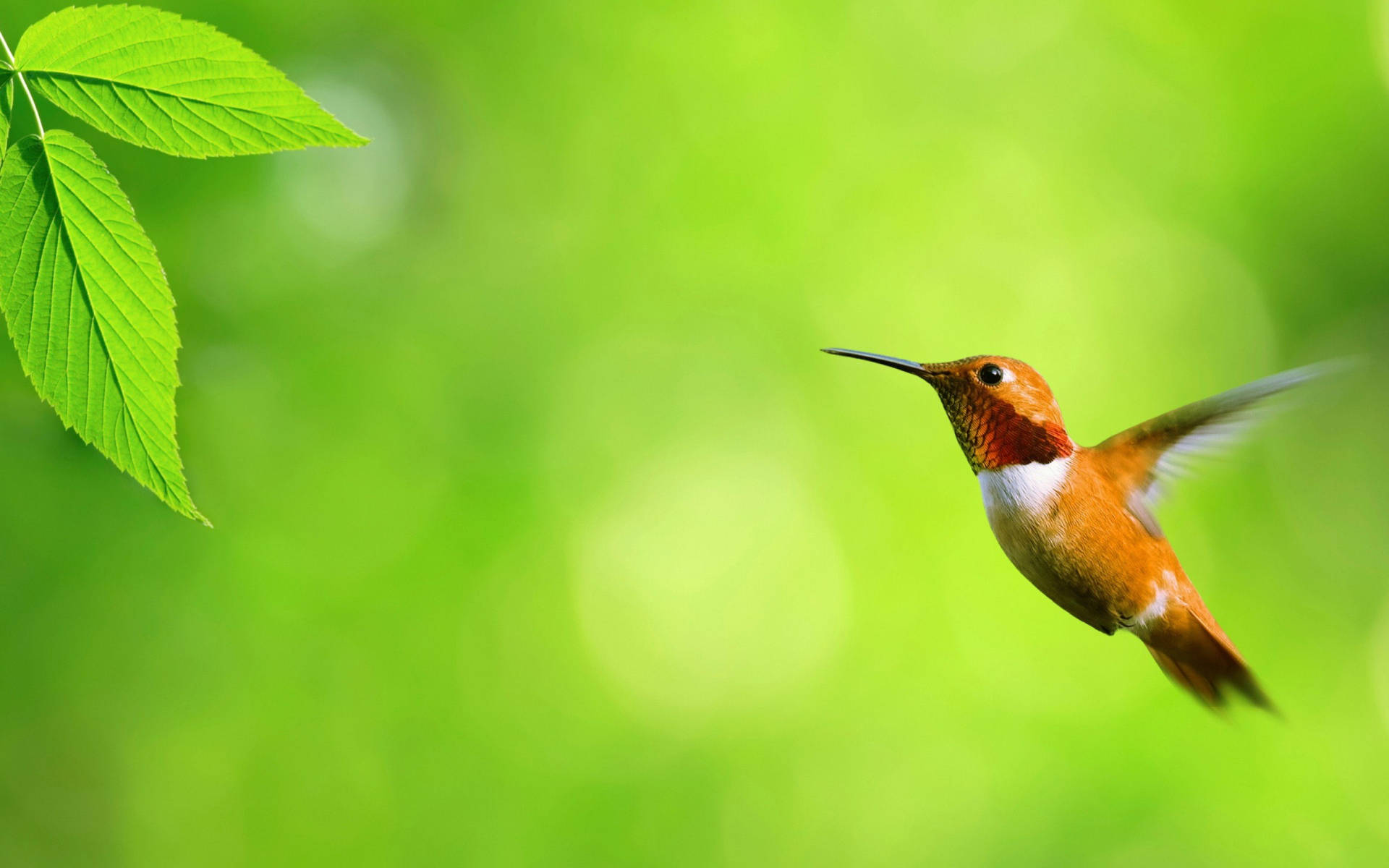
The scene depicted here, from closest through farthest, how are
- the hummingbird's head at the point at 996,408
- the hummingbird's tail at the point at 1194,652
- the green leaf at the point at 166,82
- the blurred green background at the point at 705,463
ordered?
the green leaf at the point at 166,82, the hummingbird's head at the point at 996,408, the hummingbird's tail at the point at 1194,652, the blurred green background at the point at 705,463

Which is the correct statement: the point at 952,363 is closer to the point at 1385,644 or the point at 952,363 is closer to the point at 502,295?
the point at 502,295

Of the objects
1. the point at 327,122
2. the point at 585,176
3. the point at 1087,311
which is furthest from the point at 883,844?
the point at 327,122

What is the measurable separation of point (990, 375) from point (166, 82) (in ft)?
1.17

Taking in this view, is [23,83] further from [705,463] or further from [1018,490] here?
[705,463]

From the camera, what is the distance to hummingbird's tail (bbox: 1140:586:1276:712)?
65cm

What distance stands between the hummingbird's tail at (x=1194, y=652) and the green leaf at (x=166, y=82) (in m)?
0.54

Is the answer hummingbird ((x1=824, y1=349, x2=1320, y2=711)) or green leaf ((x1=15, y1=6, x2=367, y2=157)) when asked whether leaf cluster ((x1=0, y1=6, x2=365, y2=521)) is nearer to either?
green leaf ((x1=15, y1=6, x2=367, y2=157))

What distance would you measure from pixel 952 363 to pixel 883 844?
335 cm

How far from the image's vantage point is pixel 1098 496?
61 centimetres

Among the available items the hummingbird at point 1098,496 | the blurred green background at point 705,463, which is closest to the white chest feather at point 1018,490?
the hummingbird at point 1098,496

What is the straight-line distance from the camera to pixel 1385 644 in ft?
12.8

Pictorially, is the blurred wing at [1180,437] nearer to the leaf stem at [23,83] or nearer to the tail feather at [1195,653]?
the tail feather at [1195,653]

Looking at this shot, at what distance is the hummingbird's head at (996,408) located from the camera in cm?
50

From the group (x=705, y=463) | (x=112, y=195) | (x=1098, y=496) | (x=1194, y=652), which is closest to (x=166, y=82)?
(x=112, y=195)
